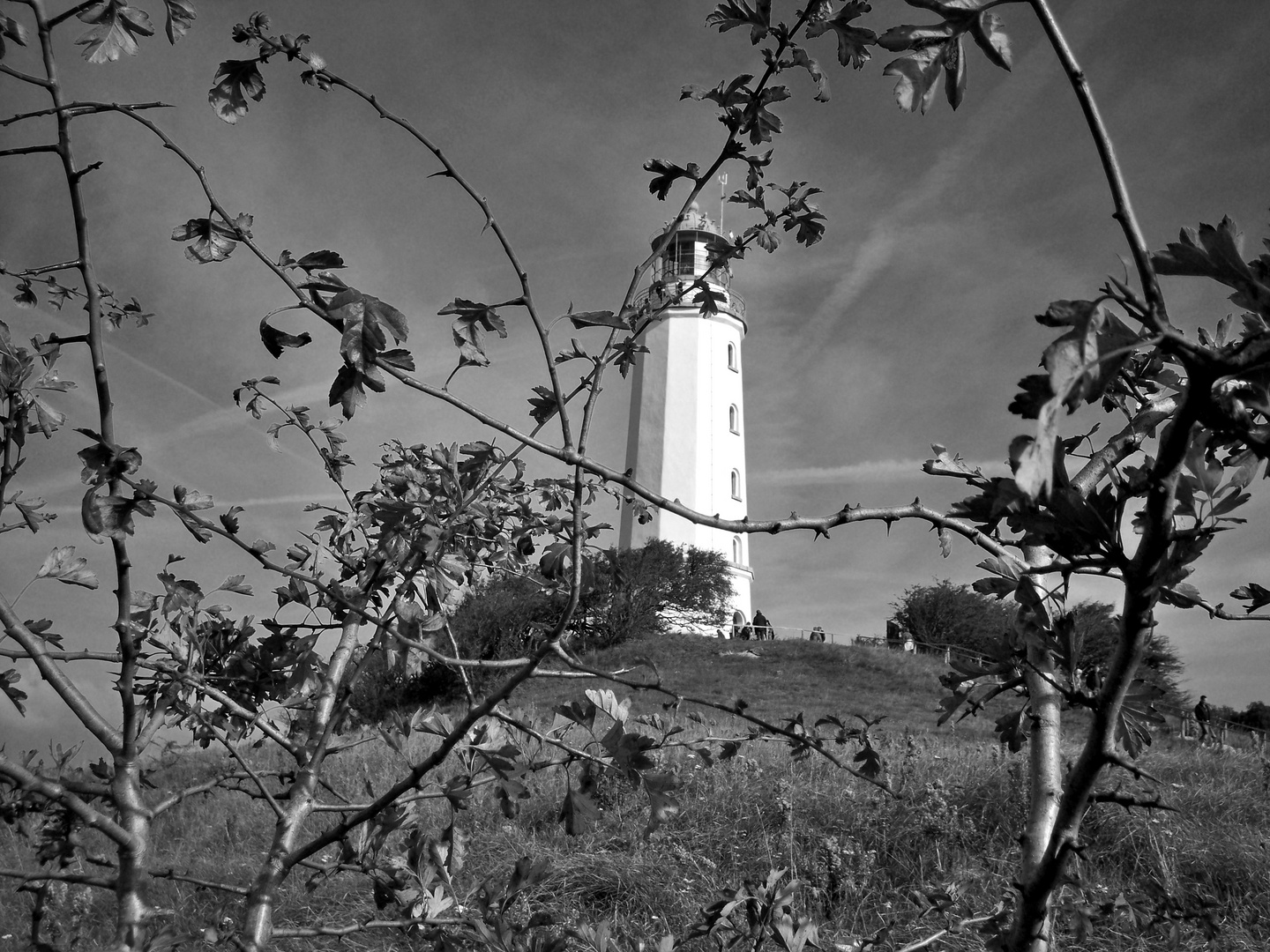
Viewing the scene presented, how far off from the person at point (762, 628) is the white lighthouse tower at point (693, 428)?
0.57 meters

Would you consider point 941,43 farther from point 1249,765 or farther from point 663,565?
point 663,565

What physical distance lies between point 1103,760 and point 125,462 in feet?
3.80

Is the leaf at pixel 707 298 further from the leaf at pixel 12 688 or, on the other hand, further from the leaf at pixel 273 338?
the leaf at pixel 12 688

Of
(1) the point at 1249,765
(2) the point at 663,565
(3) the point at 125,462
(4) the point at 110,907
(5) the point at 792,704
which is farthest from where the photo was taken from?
(2) the point at 663,565

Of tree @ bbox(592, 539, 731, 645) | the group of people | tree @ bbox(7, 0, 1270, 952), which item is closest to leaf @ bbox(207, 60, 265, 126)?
tree @ bbox(7, 0, 1270, 952)

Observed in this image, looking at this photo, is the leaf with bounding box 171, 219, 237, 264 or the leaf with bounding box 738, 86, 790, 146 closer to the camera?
the leaf with bounding box 171, 219, 237, 264

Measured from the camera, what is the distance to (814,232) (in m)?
1.79

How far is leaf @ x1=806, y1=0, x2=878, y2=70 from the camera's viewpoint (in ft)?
4.07

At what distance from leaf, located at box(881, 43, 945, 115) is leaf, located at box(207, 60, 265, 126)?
103 cm

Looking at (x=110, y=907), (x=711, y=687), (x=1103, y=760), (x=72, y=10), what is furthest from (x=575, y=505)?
(x=711, y=687)

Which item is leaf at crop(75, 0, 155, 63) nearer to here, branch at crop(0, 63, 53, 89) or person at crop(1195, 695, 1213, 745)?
→ branch at crop(0, 63, 53, 89)

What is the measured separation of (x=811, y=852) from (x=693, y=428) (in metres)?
26.0

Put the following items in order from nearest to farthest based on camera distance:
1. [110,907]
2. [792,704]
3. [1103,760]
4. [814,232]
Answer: [1103,760] < [814,232] < [110,907] < [792,704]

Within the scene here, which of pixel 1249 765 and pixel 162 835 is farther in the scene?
pixel 1249 765
